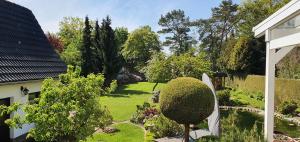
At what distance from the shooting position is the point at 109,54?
3850 centimetres

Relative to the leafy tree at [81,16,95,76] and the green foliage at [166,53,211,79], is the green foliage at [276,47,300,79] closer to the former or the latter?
the green foliage at [166,53,211,79]

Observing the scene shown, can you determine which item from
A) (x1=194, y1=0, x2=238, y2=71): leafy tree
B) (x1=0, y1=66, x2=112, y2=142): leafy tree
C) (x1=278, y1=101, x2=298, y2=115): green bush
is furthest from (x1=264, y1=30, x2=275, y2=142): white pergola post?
(x1=194, y1=0, x2=238, y2=71): leafy tree

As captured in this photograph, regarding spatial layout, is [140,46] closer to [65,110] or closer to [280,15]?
[280,15]

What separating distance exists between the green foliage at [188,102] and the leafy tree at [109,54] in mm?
24629

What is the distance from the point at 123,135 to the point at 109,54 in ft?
74.2

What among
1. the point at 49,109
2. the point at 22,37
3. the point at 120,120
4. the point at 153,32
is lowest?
the point at 120,120

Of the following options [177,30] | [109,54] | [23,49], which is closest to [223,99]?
[109,54]

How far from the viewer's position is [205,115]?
1382 cm

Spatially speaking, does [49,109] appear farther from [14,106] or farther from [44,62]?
[44,62]

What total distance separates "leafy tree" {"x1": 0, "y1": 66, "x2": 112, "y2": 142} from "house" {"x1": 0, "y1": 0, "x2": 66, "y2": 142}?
3.72 metres

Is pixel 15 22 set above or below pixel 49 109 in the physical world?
above

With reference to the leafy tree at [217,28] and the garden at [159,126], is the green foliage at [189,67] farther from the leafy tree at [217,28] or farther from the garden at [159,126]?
the leafy tree at [217,28]

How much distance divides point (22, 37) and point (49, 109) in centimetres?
943

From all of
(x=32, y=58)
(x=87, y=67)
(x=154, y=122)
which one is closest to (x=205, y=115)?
(x=154, y=122)
